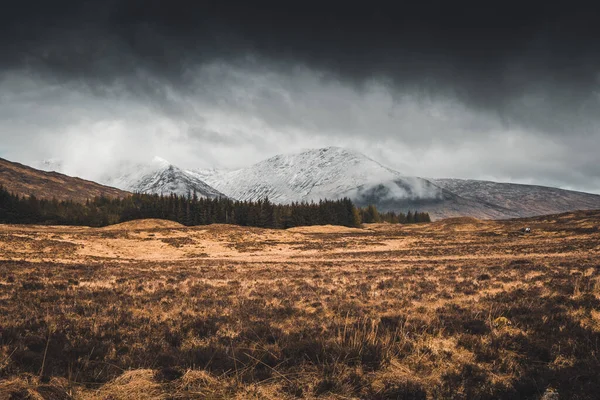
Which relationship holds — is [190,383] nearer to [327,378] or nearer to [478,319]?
[327,378]

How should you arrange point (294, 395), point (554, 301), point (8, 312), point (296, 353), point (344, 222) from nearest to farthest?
1. point (294, 395)
2. point (296, 353)
3. point (8, 312)
4. point (554, 301)
5. point (344, 222)

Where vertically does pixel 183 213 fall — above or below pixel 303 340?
above

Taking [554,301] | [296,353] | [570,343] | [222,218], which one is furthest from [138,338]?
[222,218]

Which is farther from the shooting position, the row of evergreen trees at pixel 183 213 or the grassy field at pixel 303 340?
the row of evergreen trees at pixel 183 213

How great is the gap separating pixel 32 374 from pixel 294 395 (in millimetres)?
4936

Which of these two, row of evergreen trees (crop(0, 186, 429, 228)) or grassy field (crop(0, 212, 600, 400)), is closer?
grassy field (crop(0, 212, 600, 400))

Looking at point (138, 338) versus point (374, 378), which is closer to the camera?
point (374, 378)

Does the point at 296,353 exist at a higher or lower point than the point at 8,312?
higher

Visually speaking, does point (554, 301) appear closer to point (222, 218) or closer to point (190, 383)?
point (190, 383)

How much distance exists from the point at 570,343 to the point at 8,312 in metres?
17.3

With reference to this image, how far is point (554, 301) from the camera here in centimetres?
1187

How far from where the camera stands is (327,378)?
226 inches

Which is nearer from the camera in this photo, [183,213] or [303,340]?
[303,340]

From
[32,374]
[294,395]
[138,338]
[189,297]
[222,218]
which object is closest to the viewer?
[294,395]
